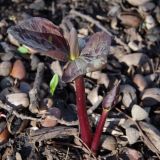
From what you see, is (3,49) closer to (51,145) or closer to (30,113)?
(30,113)

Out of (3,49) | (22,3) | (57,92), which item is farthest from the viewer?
(22,3)

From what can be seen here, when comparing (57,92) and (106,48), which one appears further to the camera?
(57,92)

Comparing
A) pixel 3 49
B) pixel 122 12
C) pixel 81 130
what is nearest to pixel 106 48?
pixel 81 130

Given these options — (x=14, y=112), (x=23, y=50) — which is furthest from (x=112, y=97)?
(x=23, y=50)

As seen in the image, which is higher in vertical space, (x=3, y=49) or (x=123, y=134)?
(x=3, y=49)

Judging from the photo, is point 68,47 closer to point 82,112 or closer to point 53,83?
point 82,112

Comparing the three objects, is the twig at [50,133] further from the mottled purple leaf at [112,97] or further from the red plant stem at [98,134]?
the mottled purple leaf at [112,97]

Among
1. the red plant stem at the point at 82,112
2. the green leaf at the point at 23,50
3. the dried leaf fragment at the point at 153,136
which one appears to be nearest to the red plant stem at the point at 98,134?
the red plant stem at the point at 82,112
